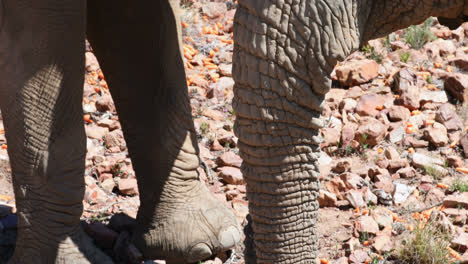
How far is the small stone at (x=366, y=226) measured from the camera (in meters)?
3.30

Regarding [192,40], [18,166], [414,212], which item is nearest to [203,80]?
[192,40]

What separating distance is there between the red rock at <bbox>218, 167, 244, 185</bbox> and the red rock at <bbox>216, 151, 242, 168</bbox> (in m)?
0.06

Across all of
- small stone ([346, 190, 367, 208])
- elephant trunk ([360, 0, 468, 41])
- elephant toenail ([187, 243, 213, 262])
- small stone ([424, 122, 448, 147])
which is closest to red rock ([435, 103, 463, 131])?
small stone ([424, 122, 448, 147])

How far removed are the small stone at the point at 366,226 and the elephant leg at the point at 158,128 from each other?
1.71 ft

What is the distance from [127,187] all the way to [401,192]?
4.30ft

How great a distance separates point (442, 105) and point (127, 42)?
2041mm

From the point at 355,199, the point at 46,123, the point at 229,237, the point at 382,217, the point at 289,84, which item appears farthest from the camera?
the point at 355,199

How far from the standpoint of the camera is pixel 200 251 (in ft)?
10.6

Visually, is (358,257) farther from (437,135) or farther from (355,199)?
(437,135)

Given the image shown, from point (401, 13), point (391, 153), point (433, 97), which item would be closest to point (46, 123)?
point (401, 13)

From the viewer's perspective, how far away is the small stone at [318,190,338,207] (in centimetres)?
357

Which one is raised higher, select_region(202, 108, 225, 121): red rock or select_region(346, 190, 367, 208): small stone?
select_region(202, 108, 225, 121): red rock

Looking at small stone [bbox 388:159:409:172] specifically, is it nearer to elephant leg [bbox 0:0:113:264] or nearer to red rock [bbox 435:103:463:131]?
red rock [bbox 435:103:463:131]

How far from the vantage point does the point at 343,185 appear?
366cm
